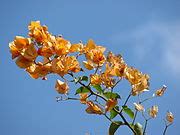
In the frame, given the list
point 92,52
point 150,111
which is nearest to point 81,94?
point 92,52

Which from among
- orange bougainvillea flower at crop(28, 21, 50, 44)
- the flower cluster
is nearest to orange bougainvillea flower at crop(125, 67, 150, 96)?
the flower cluster

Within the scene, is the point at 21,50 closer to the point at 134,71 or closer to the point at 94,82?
the point at 94,82

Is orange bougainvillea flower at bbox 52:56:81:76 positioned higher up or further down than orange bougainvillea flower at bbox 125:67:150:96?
further down

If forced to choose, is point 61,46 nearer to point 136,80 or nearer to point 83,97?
point 83,97

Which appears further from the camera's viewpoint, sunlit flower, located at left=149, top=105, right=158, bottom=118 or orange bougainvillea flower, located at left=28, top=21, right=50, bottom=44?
sunlit flower, located at left=149, top=105, right=158, bottom=118

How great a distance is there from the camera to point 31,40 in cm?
123

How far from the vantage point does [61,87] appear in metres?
1.36

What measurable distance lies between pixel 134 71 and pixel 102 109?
0.25 metres

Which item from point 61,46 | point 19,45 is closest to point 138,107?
point 61,46

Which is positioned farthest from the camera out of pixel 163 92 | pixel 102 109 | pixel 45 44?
pixel 163 92

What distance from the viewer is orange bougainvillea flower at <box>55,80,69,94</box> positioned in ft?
4.42

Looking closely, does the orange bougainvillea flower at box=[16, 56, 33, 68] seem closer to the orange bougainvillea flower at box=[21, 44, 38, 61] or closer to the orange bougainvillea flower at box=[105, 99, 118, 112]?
the orange bougainvillea flower at box=[21, 44, 38, 61]

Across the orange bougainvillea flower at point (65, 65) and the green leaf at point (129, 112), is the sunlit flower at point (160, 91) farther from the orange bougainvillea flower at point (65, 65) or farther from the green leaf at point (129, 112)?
the orange bougainvillea flower at point (65, 65)

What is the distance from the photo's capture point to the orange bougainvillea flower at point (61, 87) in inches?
53.0
